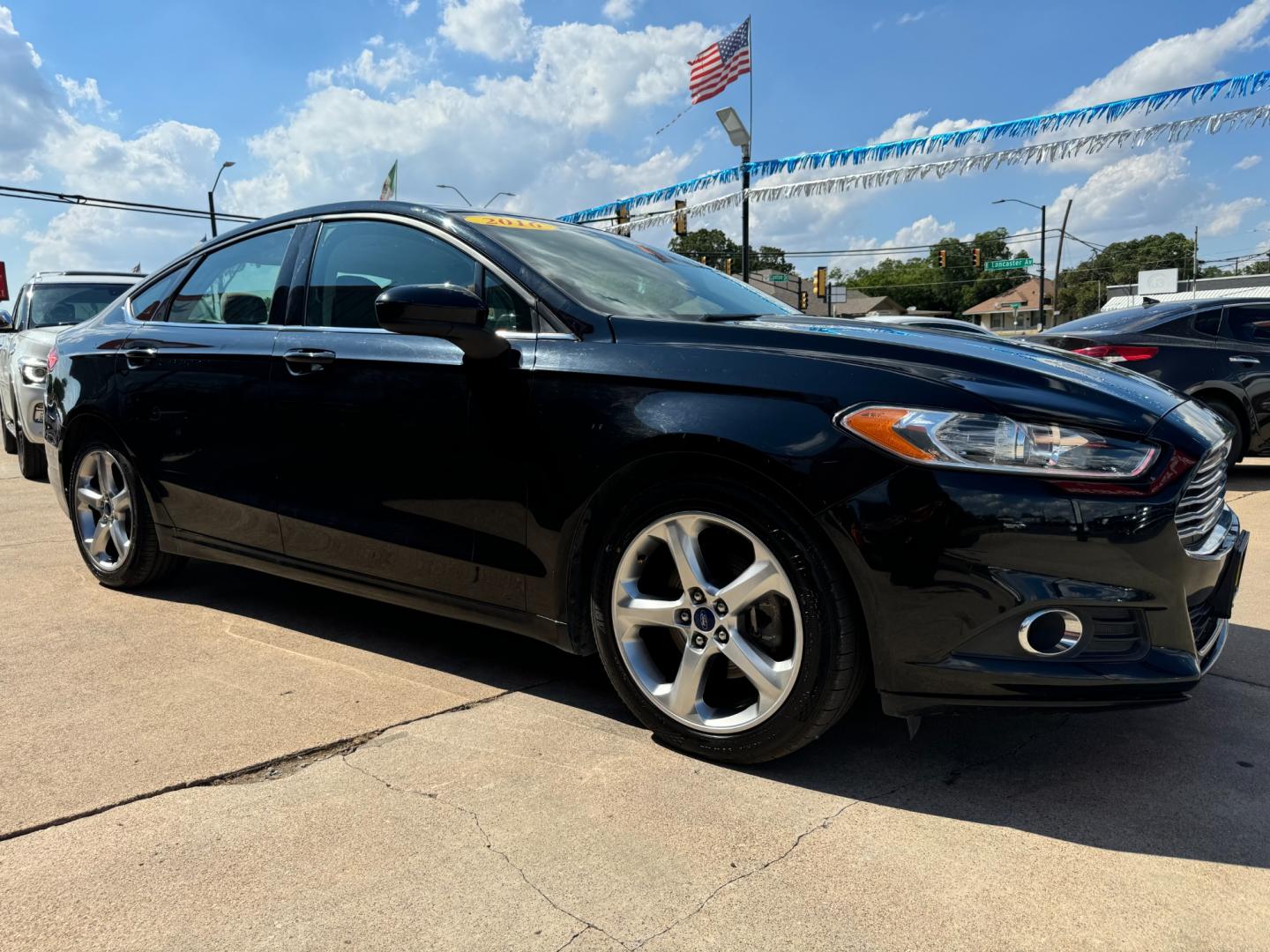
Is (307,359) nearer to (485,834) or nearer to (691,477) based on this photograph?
(691,477)

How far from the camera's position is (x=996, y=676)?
88.1 inches

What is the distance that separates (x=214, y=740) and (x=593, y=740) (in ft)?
3.63

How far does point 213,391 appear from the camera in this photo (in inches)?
144

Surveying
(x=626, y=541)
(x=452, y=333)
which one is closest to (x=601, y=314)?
(x=452, y=333)

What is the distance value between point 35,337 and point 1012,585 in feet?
27.3

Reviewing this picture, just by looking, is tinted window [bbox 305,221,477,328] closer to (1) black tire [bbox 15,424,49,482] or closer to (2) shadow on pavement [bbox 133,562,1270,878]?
(2) shadow on pavement [bbox 133,562,1270,878]

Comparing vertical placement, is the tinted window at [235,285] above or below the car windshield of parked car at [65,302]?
below

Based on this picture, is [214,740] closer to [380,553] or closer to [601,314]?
[380,553]

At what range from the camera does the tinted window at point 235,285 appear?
3686mm

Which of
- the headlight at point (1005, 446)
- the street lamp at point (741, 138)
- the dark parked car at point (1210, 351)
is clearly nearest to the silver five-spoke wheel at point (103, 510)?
the headlight at point (1005, 446)

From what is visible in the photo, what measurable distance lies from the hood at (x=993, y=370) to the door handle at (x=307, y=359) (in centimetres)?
128

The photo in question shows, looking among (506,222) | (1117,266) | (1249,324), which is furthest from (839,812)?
(1117,266)

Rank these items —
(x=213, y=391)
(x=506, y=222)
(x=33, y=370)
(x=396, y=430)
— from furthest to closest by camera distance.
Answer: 1. (x=33, y=370)
2. (x=213, y=391)
3. (x=506, y=222)
4. (x=396, y=430)

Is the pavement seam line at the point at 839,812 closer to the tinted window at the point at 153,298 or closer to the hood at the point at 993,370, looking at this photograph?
the hood at the point at 993,370
